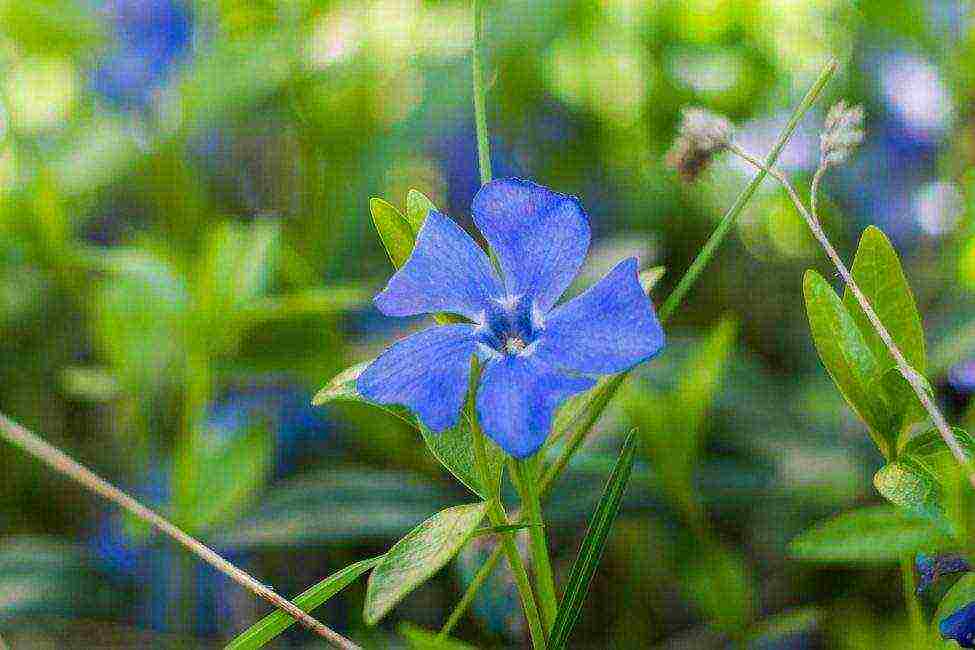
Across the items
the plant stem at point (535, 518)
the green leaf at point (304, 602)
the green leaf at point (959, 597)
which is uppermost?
the plant stem at point (535, 518)

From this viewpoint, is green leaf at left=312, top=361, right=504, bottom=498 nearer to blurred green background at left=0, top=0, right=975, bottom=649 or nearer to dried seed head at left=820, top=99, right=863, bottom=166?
dried seed head at left=820, top=99, right=863, bottom=166

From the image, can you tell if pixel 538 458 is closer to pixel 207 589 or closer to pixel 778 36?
pixel 207 589

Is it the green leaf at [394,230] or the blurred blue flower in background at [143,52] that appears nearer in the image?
the green leaf at [394,230]

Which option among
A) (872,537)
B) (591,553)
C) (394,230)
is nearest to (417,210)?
(394,230)

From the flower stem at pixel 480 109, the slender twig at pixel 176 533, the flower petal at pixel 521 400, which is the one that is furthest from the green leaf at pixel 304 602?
the flower stem at pixel 480 109

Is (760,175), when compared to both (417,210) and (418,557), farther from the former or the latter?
(418,557)

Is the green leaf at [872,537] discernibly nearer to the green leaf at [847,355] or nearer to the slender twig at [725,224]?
Result: the green leaf at [847,355]
